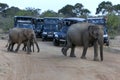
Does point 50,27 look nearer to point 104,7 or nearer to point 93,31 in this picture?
point 93,31

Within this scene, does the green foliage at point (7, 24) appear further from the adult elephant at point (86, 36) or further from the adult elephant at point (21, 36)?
the adult elephant at point (86, 36)

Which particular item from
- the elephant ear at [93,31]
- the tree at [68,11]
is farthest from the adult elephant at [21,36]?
the tree at [68,11]

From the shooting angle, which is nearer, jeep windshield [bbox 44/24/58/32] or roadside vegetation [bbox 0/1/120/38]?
jeep windshield [bbox 44/24/58/32]

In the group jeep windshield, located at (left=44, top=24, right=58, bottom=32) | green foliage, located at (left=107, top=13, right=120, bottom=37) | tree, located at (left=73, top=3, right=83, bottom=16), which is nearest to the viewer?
jeep windshield, located at (left=44, top=24, right=58, bottom=32)

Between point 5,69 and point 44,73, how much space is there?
72.9 inches

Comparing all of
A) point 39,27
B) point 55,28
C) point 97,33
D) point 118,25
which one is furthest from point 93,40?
point 118,25

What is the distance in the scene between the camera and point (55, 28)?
44906 mm

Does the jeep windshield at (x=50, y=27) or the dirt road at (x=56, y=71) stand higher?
the jeep windshield at (x=50, y=27)

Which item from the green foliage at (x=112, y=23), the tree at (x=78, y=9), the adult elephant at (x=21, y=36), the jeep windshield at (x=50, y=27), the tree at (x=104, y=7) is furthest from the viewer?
the tree at (x=78, y=9)

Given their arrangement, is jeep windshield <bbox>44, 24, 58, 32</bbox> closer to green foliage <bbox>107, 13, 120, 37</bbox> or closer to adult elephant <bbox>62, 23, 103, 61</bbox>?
green foliage <bbox>107, 13, 120, 37</bbox>

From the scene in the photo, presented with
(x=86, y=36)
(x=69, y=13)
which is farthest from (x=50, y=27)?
(x=69, y=13)

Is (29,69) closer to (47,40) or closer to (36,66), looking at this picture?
(36,66)

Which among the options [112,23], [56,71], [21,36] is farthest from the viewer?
[112,23]

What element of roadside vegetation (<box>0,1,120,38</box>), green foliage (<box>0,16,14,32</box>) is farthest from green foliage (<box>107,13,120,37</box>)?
green foliage (<box>0,16,14,32</box>)
